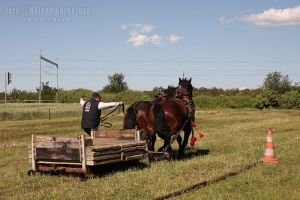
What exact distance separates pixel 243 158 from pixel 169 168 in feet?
8.53

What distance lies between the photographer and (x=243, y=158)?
1272 cm

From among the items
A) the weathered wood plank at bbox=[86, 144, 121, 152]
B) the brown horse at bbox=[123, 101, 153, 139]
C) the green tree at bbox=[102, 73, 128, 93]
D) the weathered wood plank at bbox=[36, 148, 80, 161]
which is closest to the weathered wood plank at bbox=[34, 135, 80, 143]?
the weathered wood plank at bbox=[36, 148, 80, 161]

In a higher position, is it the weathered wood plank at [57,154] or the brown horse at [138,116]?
the brown horse at [138,116]

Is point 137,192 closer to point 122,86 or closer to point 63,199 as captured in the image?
point 63,199

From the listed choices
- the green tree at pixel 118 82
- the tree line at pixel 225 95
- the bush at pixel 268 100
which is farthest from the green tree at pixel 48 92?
the bush at pixel 268 100

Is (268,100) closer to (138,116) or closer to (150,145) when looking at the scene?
(138,116)

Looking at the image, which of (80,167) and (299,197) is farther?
(80,167)

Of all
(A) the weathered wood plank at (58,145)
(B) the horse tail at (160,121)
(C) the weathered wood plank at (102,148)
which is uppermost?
(B) the horse tail at (160,121)

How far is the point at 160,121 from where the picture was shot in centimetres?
1280

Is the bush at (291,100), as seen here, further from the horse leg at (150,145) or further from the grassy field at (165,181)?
the horse leg at (150,145)

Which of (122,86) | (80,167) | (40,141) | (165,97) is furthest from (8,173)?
(122,86)

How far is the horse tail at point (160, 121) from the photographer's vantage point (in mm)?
12797

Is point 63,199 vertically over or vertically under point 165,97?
under

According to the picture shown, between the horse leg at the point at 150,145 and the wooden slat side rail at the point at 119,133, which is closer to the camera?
the wooden slat side rail at the point at 119,133
